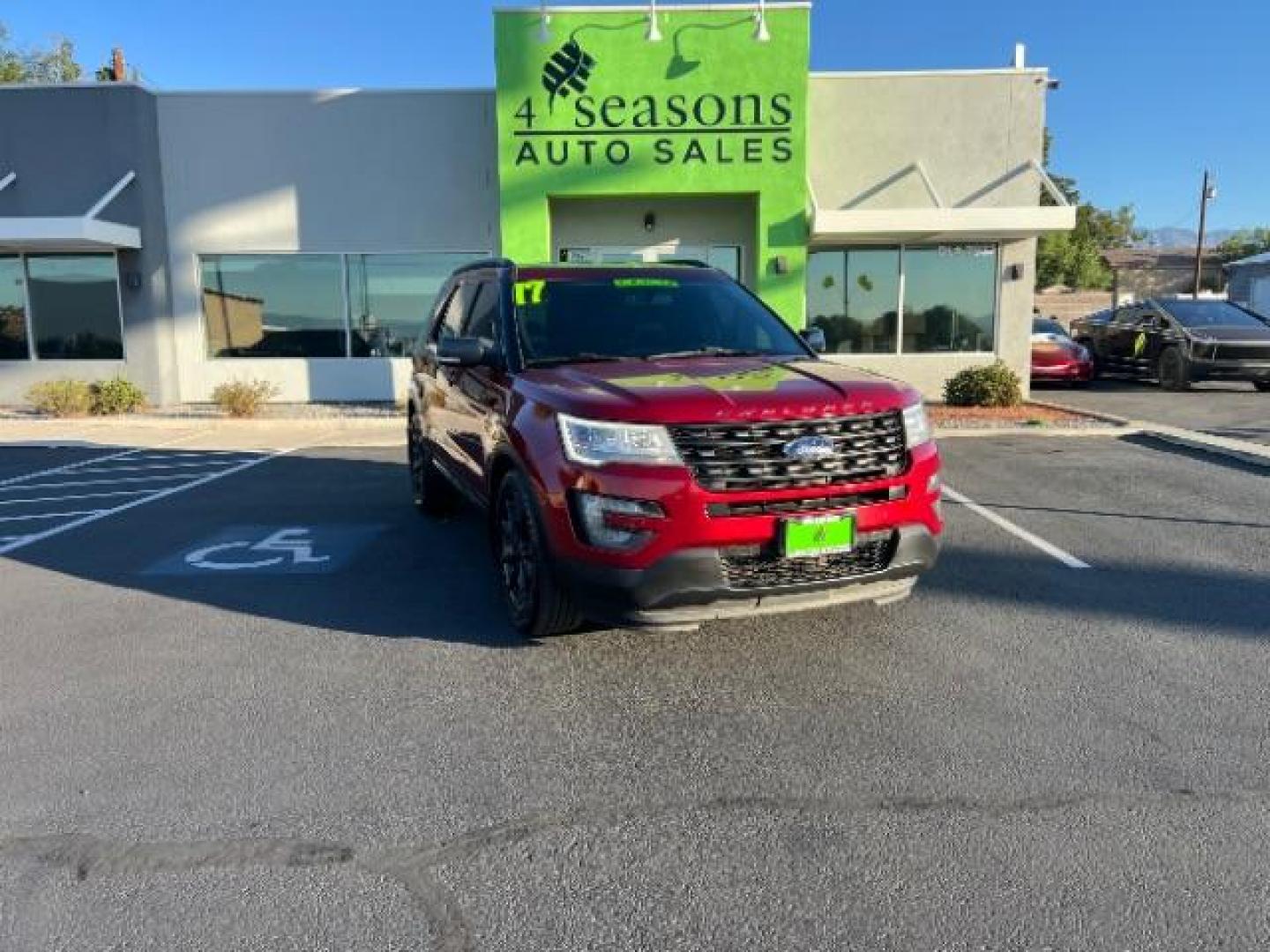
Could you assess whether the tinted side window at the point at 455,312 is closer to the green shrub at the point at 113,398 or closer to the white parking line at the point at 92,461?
the white parking line at the point at 92,461

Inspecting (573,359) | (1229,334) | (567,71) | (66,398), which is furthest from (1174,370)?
(66,398)

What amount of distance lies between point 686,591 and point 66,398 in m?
14.1

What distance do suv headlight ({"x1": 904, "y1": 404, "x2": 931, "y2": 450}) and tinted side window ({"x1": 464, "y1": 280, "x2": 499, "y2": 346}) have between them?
7.52 feet

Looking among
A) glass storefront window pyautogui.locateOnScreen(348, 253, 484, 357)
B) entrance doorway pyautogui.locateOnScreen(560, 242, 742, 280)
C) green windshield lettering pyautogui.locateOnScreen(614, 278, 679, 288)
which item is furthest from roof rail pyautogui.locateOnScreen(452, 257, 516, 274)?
glass storefront window pyautogui.locateOnScreen(348, 253, 484, 357)

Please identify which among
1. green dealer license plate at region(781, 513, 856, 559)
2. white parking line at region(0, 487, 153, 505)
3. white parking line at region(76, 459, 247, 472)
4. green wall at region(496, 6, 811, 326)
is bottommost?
Result: white parking line at region(0, 487, 153, 505)

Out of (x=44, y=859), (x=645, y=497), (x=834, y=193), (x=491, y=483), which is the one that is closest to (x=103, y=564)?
(x=491, y=483)

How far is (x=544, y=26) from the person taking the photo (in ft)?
43.9

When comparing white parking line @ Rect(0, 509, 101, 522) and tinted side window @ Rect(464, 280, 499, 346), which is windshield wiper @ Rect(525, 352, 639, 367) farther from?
white parking line @ Rect(0, 509, 101, 522)

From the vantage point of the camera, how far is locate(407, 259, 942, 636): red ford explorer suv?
377 centimetres

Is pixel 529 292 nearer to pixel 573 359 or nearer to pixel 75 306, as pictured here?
pixel 573 359

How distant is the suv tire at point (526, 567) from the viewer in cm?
410

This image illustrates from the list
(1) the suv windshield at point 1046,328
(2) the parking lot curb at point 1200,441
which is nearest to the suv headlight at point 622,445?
(2) the parking lot curb at point 1200,441

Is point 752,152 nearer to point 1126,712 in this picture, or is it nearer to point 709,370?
point 709,370

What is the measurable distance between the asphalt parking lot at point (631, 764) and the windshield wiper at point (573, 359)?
140cm
